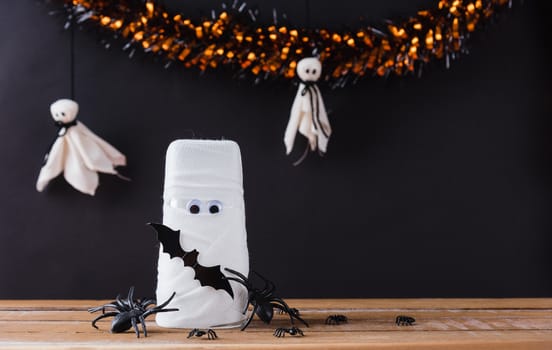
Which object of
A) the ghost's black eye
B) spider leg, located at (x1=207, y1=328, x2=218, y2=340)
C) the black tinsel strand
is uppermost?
the black tinsel strand

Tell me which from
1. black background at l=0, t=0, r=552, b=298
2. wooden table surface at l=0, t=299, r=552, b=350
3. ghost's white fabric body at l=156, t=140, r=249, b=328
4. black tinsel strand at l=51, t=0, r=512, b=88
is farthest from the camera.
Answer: black background at l=0, t=0, r=552, b=298

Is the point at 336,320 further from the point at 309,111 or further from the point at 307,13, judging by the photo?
the point at 307,13

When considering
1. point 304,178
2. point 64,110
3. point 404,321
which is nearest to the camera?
point 404,321

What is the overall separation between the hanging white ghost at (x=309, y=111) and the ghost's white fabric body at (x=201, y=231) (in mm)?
→ 580

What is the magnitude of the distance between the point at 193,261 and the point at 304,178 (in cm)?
73

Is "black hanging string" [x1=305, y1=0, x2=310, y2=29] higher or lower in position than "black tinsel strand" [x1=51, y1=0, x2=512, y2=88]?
higher

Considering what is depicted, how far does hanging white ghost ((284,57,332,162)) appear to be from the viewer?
4.50ft

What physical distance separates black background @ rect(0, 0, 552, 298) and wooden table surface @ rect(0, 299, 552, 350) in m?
0.36

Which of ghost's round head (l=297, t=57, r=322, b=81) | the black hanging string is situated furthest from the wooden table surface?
the black hanging string

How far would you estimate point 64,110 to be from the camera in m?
1.37

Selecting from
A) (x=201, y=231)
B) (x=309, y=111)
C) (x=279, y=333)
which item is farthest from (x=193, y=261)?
(x=309, y=111)

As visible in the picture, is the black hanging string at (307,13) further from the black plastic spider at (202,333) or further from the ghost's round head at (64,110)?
the black plastic spider at (202,333)

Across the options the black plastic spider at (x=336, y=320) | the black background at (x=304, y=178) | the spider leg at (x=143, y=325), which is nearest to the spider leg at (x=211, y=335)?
the spider leg at (x=143, y=325)

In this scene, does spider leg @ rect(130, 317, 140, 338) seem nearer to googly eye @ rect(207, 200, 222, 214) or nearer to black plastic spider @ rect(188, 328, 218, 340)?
black plastic spider @ rect(188, 328, 218, 340)
